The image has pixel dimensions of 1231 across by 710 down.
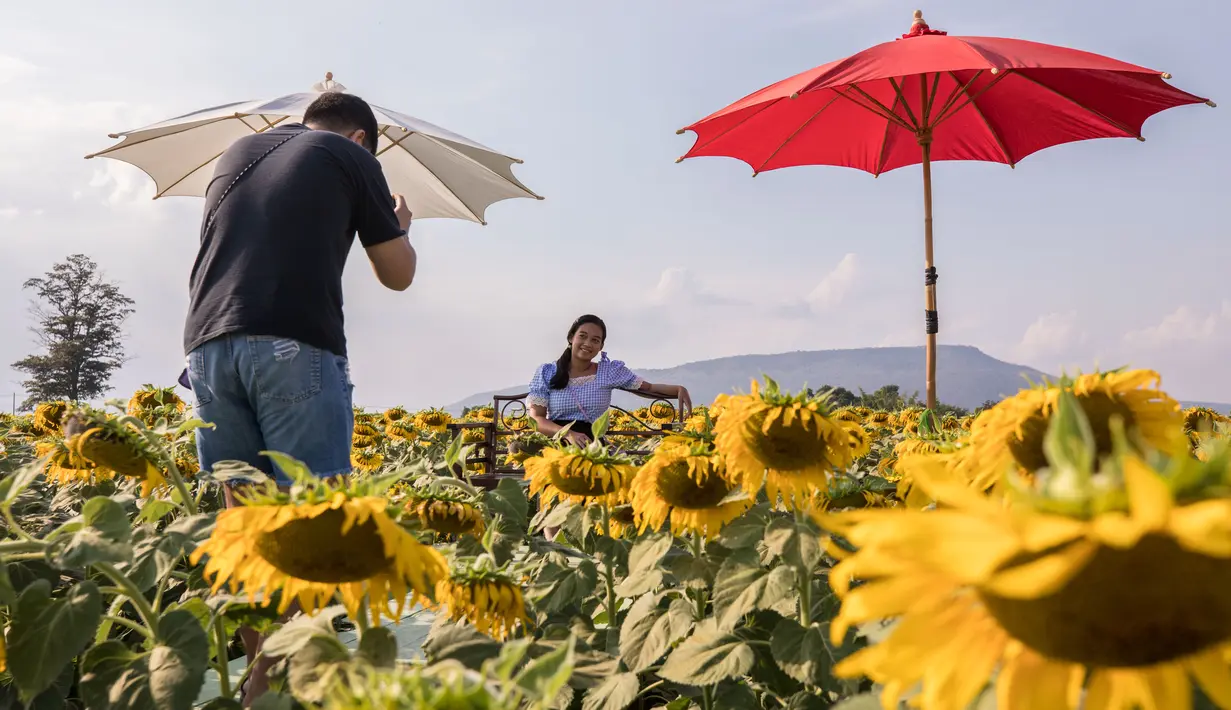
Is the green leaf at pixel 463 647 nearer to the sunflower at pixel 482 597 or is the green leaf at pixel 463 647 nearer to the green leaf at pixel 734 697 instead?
the sunflower at pixel 482 597

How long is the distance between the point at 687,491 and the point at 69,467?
2.27 meters

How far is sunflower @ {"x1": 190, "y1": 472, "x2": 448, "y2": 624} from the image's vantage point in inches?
36.6

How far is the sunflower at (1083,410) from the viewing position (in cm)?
102

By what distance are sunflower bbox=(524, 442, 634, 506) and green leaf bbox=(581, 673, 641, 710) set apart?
1.68 feet

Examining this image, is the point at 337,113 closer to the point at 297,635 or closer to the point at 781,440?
the point at 781,440

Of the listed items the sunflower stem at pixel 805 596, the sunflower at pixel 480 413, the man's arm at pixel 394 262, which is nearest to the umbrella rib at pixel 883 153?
the sunflower at pixel 480 413

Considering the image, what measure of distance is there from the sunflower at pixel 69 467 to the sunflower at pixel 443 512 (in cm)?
95

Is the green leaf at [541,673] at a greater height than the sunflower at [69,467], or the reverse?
the green leaf at [541,673]

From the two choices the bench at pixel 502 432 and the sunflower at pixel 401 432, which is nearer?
the bench at pixel 502 432

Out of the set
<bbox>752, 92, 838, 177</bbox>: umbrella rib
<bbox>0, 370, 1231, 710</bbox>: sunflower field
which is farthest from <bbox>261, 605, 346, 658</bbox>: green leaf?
<bbox>752, 92, 838, 177</bbox>: umbrella rib

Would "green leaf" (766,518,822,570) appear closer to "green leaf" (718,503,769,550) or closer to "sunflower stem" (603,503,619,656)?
"green leaf" (718,503,769,550)

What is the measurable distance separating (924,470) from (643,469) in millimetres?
1183

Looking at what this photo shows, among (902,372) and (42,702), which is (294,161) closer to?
(42,702)

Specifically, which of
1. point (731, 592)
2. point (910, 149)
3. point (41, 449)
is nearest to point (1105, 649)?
point (731, 592)
